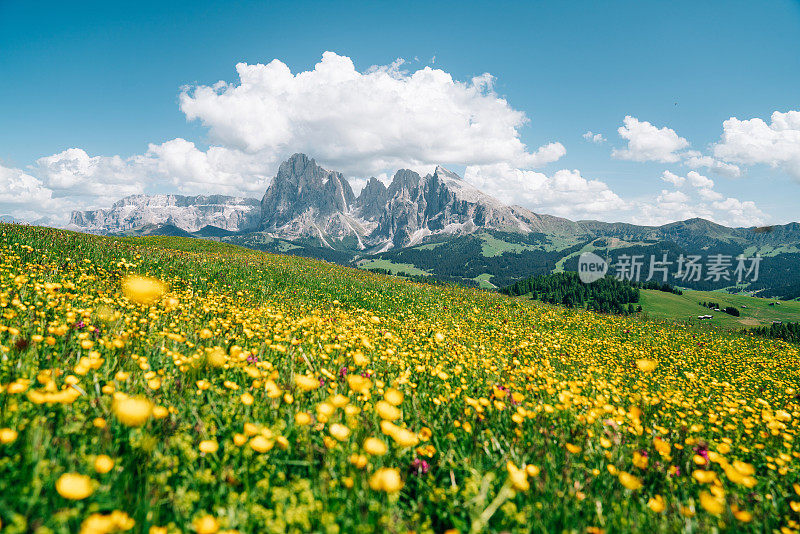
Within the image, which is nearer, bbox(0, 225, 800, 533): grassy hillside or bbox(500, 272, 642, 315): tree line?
bbox(0, 225, 800, 533): grassy hillside

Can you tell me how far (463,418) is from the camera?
15.6 ft

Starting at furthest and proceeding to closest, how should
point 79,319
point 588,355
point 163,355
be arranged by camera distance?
point 588,355 < point 79,319 < point 163,355

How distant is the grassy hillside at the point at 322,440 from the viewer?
246 cm

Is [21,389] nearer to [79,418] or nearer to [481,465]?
[79,418]

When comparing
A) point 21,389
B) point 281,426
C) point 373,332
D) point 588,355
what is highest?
point 21,389

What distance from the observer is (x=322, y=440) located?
3463 mm

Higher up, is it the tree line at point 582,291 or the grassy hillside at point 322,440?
the grassy hillside at point 322,440

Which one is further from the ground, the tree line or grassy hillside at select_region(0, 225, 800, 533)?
grassy hillside at select_region(0, 225, 800, 533)

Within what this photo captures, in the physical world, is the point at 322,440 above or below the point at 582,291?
above

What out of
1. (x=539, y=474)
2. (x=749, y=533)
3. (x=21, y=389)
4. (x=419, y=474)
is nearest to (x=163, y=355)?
(x=21, y=389)

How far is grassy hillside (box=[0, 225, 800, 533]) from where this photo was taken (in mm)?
2463

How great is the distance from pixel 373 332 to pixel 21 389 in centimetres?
716

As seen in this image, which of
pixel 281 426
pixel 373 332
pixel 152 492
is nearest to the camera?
pixel 152 492

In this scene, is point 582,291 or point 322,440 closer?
point 322,440
